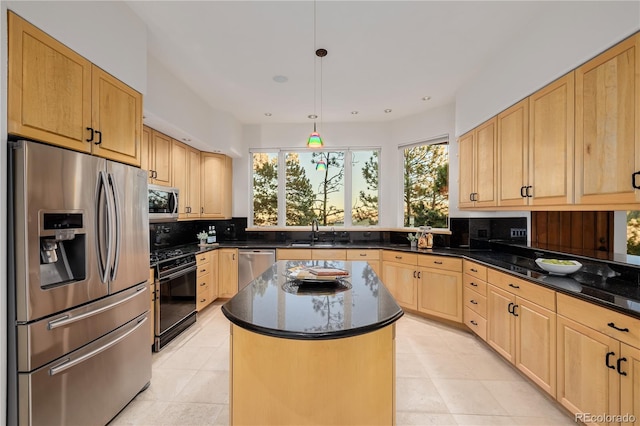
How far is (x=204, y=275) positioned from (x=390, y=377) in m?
3.05

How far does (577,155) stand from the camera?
6.51 ft

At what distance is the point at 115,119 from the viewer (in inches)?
77.2

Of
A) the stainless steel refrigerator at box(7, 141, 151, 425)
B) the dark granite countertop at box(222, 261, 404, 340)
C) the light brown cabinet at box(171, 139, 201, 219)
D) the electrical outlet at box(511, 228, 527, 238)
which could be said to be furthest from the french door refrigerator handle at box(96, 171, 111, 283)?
the electrical outlet at box(511, 228, 527, 238)

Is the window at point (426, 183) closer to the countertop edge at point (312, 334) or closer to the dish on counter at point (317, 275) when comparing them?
the dish on counter at point (317, 275)

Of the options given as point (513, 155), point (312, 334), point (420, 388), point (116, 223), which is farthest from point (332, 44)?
point (420, 388)

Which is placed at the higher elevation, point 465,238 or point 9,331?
point 465,238

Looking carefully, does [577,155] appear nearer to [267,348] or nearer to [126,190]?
[267,348]

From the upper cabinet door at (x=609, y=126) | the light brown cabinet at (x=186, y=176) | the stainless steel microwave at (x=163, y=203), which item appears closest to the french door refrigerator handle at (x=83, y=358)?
the stainless steel microwave at (x=163, y=203)

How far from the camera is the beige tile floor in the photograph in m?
1.91

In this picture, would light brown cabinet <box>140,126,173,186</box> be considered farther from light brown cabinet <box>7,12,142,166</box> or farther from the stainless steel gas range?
light brown cabinet <box>7,12,142,166</box>

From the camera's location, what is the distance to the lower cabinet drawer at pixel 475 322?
9.16ft

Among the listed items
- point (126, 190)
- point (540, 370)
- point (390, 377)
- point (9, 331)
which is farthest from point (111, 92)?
point (540, 370)

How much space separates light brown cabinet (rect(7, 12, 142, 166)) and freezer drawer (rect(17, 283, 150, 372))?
3.13ft

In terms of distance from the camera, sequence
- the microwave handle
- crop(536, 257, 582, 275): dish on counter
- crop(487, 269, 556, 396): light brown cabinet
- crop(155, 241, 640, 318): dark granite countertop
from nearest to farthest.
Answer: crop(155, 241, 640, 318): dark granite countertop, crop(487, 269, 556, 396): light brown cabinet, crop(536, 257, 582, 275): dish on counter, the microwave handle
